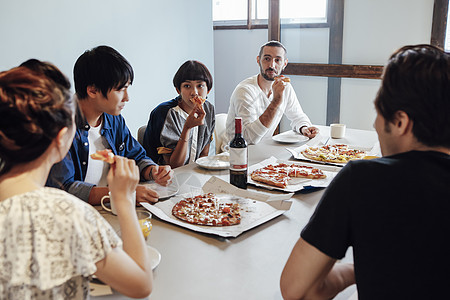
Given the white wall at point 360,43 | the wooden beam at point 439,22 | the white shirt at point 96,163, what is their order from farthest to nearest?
the white wall at point 360,43 → the wooden beam at point 439,22 → the white shirt at point 96,163

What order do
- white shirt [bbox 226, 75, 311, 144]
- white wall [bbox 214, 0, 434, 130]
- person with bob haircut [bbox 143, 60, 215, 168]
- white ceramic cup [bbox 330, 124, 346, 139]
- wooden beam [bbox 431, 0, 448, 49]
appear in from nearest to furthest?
person with bob haircut [bbox 143, 60, 215, 168], white ceramic cup [bbox 330, 124, 346, 139], white shirt [bbox 226, 75, 311, 144], wooden beam [bbox 431, 0, 448, 49], white wall [bbox 214, 0, 434, 130]

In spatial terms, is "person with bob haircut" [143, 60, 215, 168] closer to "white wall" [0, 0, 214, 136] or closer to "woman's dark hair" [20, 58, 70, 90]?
"white wall" [0, 0, 214, 136]

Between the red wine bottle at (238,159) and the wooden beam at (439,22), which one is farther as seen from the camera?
the wooden beam at (439,22)

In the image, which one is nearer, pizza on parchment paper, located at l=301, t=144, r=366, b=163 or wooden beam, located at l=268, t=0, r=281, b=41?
pizza on parchment paper, located at l=301, t=144, r=366, b=163

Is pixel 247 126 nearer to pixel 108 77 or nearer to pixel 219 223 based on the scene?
pixel 108 77

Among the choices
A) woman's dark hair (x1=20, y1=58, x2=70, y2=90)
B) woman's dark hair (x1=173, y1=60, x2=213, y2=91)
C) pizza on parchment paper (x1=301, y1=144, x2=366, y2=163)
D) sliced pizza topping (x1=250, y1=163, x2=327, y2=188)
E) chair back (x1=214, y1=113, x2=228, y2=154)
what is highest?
woman's dark hair (x1=20, y1=58, x2=70, y2=90)

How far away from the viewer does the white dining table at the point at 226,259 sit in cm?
107

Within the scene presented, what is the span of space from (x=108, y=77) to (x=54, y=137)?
93 centimetres

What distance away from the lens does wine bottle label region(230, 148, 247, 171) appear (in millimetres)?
1726

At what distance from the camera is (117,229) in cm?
138

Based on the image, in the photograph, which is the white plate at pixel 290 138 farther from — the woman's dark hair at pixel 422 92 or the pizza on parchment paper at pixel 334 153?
the woman's dark hair at pixel 422 92

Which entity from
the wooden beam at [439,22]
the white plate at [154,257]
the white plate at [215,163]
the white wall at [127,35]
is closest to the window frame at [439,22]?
the wooden beam at [439,22]

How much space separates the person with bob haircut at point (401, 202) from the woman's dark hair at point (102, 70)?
1.13 m

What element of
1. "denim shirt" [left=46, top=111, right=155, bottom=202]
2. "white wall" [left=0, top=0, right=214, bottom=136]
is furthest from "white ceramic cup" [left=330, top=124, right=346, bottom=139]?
"white wall" [left=0, top=0, right=214, bottom=136]
